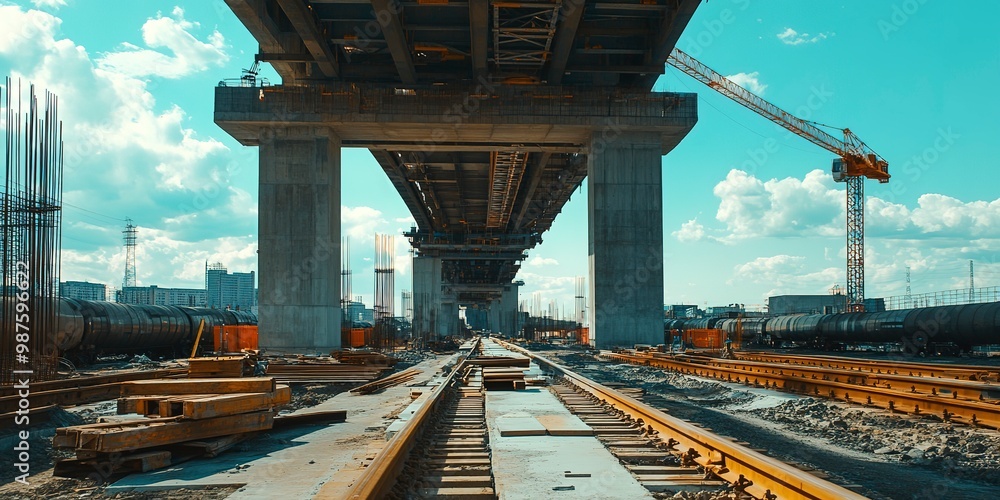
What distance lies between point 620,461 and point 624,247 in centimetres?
2886

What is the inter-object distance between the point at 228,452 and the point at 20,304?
9455 mm

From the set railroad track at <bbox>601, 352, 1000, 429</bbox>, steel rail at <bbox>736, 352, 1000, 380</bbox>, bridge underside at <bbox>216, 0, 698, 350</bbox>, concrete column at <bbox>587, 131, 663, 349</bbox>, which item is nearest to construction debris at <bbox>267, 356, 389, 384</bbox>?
railroad track at <bbox>601, 352, 1000, 429</bbox>

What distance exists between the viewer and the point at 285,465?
25.7 ft

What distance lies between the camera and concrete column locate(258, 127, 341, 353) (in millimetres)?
33125

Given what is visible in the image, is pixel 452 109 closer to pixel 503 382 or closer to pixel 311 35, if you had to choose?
pixel 311 35

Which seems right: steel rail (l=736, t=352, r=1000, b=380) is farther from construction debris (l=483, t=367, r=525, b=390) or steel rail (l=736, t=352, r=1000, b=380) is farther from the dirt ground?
the dirt ground

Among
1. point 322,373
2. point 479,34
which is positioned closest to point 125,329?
point 322,373

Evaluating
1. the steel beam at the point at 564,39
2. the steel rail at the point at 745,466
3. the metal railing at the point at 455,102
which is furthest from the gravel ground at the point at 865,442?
the metal railing at the point at 455,102

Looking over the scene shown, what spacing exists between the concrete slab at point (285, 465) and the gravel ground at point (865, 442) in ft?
14.0

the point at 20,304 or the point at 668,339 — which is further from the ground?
the point at 20,304

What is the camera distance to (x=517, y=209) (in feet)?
223

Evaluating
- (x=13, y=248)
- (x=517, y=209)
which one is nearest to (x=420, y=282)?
(x=517, y=209)

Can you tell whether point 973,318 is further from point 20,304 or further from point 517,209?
point 517,209

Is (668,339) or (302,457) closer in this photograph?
(302,457)
